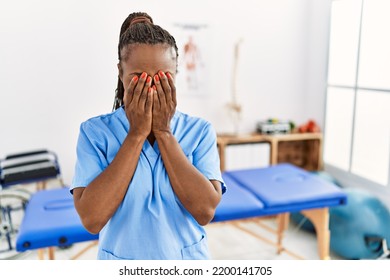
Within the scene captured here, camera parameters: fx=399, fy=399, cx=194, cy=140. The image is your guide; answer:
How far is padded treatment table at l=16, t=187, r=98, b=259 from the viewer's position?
1.34 metres

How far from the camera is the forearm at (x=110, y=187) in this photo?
25.2 inches

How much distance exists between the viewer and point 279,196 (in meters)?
1.71

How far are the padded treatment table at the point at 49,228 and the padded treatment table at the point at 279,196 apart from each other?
53 cm

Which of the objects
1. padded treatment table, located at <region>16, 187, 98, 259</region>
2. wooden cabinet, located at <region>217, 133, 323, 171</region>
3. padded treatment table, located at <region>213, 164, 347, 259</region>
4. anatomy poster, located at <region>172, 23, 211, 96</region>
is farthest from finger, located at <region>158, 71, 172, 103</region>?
wooden cabinet, located at <region>217, 133, 323, 171</region>

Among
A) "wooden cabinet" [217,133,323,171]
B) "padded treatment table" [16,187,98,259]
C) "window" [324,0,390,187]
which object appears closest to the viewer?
"window" [324,0,390,187]

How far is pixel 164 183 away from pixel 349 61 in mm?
764

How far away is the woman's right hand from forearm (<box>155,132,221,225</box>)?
3cm

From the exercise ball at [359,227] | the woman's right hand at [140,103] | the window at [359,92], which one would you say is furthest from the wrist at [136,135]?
the exercise ball at [359,227]

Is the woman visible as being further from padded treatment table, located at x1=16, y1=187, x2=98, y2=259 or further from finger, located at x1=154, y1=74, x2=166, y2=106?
padded treatment table, located at x1=16, y1=187, x2=98, y2=259

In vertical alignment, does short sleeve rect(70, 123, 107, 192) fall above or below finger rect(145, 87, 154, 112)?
below

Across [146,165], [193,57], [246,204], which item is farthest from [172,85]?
[246,204]

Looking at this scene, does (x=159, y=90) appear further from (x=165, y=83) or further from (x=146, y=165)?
(x=146, y=165)

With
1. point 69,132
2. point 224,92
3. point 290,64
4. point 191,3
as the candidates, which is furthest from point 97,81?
point 224,92

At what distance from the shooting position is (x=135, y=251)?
0.75 meters
